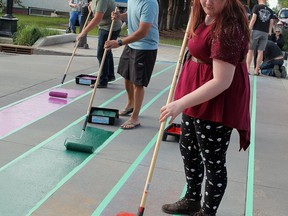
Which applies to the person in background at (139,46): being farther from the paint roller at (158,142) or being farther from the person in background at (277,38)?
the person in background at (277,38)

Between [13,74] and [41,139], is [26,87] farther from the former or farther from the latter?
[41,139]

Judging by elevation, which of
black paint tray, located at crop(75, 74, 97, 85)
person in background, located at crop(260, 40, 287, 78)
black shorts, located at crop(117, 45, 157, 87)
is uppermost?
black shorts, located at crop(117, 45, 157, 87)

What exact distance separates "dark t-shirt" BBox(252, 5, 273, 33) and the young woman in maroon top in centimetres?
909

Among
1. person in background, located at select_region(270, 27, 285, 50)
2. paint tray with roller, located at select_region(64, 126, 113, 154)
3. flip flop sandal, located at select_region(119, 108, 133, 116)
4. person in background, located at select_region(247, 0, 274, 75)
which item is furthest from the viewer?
person in background, located at select_region(270, 27, 285, 50)

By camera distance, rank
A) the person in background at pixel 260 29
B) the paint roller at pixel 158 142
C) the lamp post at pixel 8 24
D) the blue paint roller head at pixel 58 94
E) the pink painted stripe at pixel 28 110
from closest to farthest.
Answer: the paint roller at pixel 158 142 → the pink painted stripe at pixel 28 110 → the blue paint roller head at pixel 58 94 → the person in background at pixel 260 29 → the lamp post at pixel 8 24

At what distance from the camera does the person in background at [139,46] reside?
606cm

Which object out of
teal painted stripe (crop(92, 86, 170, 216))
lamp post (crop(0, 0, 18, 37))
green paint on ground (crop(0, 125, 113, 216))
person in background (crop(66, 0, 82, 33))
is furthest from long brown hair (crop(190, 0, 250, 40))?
person in background (crop(66, 0, 82, 33))

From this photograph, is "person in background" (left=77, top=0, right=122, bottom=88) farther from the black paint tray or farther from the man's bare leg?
the man's bare leg

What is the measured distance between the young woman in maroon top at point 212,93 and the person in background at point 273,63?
908cm

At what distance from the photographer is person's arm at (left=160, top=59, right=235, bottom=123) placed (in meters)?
3.18

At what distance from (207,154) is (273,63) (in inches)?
374

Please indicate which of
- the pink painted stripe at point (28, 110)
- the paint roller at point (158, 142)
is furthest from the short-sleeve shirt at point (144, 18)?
the paint roller at point (158, 142)

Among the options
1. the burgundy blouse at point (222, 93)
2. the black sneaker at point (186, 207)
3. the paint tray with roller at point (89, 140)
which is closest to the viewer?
the burgundy blouse at point (222, 93)

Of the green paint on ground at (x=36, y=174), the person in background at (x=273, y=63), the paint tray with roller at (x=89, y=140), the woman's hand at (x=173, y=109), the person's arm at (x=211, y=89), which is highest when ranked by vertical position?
the person's arm at (x=211, y=89)
